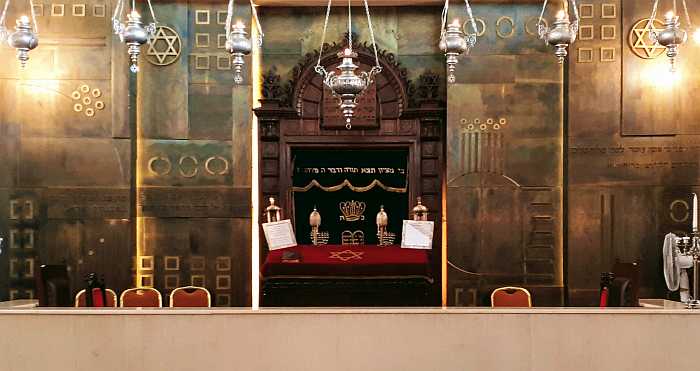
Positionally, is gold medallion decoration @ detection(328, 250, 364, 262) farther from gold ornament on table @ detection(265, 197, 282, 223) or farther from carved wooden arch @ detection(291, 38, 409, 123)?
carved wooden arch @ detection(291, 38, 409, 123)

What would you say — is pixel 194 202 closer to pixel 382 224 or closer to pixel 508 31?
pixel 382 224

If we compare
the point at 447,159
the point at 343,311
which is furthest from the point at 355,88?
the point at 447,159

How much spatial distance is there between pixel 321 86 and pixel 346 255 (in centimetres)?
216

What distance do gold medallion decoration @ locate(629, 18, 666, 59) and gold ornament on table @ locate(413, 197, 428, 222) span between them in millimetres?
2828

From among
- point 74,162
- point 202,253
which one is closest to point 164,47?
point 74,162

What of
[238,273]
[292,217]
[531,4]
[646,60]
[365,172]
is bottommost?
[238,273]

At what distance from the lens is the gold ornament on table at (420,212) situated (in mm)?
7852

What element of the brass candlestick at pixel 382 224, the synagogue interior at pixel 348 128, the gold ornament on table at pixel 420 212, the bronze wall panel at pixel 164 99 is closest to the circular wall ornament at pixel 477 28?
the synagogue interior at pixel 348 128

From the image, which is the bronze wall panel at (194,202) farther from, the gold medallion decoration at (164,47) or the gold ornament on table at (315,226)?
the gold medallion decoration at (164,47)

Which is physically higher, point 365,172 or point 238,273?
point 365,172

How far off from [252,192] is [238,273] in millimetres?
916

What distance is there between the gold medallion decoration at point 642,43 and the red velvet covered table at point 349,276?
10.4 feet

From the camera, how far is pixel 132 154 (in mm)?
7535

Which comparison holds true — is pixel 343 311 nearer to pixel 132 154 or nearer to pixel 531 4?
pixel 132 154
